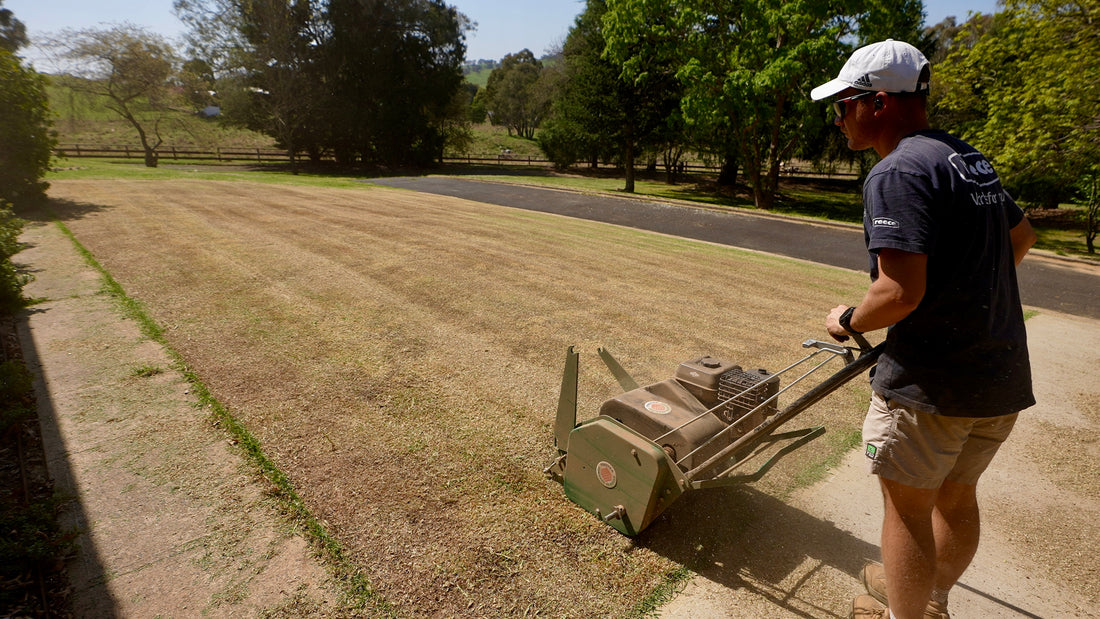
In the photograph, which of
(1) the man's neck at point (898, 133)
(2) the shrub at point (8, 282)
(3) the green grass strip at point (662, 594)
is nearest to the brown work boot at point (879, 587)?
(3) the green grass strip at point (662, 594)

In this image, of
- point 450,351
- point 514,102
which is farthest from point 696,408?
point 514,102

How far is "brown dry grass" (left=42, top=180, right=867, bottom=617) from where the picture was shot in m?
3.03

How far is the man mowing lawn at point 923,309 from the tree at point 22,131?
57.2ft

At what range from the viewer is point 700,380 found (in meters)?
3.48

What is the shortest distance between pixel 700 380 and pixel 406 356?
3.34m

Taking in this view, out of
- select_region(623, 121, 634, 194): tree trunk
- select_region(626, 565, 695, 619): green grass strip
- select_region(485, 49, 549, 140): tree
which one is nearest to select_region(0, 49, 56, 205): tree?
select_region(626, 565, 695, 619): green grass strip

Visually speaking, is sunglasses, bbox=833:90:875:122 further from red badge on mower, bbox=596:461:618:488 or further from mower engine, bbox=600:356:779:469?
red badge on mower, bbox=596:461:618:488

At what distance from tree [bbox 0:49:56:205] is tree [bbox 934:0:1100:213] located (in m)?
25.1

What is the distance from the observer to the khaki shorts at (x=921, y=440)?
6.57ft

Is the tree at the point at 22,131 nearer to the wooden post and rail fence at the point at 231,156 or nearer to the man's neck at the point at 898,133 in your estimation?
the man's neck at the point at 898,133

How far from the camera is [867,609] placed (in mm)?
2533

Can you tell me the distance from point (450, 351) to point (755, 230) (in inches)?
520

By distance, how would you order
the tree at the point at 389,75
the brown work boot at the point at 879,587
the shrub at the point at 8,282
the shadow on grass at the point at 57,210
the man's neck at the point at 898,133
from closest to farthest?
the man's neck at the point at 898,133, the brown work boot at the point at 879,587, the shrub at the point at 8,282, the shadow on grass at the point at 57,210, the tree at the point at 389,75

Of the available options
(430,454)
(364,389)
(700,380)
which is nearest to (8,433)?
(364,389)
